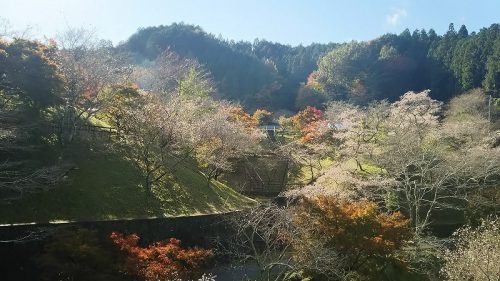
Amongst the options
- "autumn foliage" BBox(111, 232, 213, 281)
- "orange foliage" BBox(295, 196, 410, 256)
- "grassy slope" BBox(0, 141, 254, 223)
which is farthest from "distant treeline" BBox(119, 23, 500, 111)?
A: "autumn foliage" BBox(111, 232, 213, 281)

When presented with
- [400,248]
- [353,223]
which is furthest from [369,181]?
[353,223]

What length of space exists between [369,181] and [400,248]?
8.20 m

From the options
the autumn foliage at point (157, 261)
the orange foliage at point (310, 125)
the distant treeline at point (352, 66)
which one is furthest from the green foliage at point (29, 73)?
the distant treeline at point (352, 66)

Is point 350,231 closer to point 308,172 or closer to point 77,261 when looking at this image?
point 77,261

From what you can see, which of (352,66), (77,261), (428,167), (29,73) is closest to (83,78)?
(29,73)

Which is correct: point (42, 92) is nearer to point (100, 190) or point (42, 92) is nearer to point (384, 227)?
point (100, 190)

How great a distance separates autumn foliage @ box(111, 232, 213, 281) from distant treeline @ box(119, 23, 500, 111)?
50.9 m

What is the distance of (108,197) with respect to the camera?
67.2 feet

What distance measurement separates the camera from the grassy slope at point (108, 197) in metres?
17.8

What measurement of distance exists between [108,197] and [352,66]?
181 ft

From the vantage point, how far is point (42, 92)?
21.8 meters

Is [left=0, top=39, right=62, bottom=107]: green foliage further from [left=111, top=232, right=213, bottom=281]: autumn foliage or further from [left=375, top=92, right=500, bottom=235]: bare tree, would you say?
[left=375, top=92, right=500, bottom=235]: bare tree

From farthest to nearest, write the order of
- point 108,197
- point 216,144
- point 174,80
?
point 174,80, point 216,144, point 108,197

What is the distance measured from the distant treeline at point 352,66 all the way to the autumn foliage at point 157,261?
50943mm
